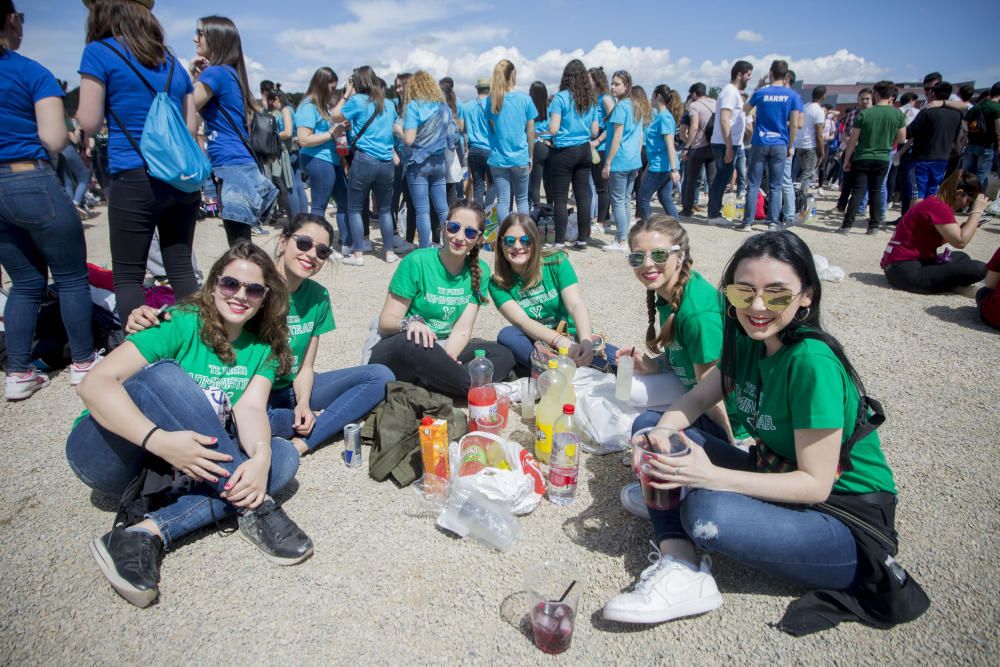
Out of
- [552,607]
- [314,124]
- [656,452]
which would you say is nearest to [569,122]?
[314,124]

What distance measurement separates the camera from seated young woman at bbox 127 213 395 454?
3119 millimetres

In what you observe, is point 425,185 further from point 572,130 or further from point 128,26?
point 128,26

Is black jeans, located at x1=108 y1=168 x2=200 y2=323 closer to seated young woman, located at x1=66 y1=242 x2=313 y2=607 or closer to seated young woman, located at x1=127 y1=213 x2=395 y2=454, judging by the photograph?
seated young woman, located at x1=127 y1=213 x2=395 y2=454

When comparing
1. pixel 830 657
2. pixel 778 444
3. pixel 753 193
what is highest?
pixel 753 193

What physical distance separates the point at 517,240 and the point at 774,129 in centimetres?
648

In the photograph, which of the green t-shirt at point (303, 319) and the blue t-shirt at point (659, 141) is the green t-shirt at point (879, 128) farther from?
the green t-shirt at point (303, 319)

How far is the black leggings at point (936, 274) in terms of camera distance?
5.80 m

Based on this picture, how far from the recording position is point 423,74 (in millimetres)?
6898

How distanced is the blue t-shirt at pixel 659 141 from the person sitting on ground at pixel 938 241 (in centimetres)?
339

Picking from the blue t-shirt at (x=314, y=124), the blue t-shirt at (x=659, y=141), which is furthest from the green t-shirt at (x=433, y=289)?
the blue t-shirt at (x=659, y=141)

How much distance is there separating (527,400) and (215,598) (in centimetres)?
212

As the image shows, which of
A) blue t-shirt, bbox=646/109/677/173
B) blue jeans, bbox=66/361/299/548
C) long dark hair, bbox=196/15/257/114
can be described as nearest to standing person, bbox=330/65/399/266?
long dark hair, bbox=196/15/257/114

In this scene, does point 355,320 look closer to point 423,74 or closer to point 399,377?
point 399,377

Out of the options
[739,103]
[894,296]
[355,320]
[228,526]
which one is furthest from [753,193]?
[228,526]
